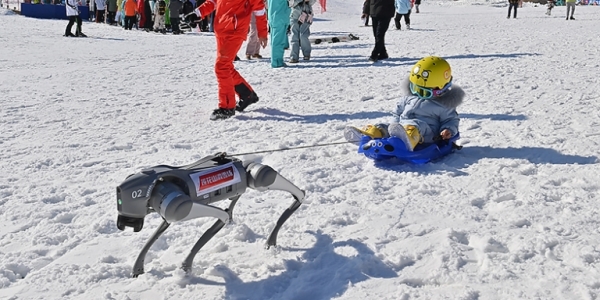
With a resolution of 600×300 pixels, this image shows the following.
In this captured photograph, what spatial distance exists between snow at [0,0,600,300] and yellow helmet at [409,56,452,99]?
0.53 meters

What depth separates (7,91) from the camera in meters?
7.95

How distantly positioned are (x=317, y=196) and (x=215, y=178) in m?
1.28

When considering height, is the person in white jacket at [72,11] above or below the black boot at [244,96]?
above

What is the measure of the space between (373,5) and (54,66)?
5.88 meters

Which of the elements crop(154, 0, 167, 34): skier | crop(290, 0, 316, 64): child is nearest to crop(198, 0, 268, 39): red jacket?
crop(290, 0, 316, 64): child

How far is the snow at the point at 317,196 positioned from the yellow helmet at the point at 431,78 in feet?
1.74

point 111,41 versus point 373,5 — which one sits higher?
point 373,5

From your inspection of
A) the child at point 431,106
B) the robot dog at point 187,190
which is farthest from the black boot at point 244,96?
the robot dog at point 187,190

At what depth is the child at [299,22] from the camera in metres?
10.4

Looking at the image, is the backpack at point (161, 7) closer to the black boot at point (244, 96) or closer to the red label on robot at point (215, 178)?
the black boot at point (244, 96)

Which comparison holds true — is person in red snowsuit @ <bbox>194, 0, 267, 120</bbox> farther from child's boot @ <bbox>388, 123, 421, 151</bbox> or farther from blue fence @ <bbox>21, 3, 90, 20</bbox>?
blue fence @ <bbox>21, 3, 90, 20</bbox>

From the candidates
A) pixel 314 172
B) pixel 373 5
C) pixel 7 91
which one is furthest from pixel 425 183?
pixel 373 5

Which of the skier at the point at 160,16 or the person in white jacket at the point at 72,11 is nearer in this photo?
the person in white jacket at the point at 72,11

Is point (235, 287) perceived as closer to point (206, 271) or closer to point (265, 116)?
point (206, 271)
